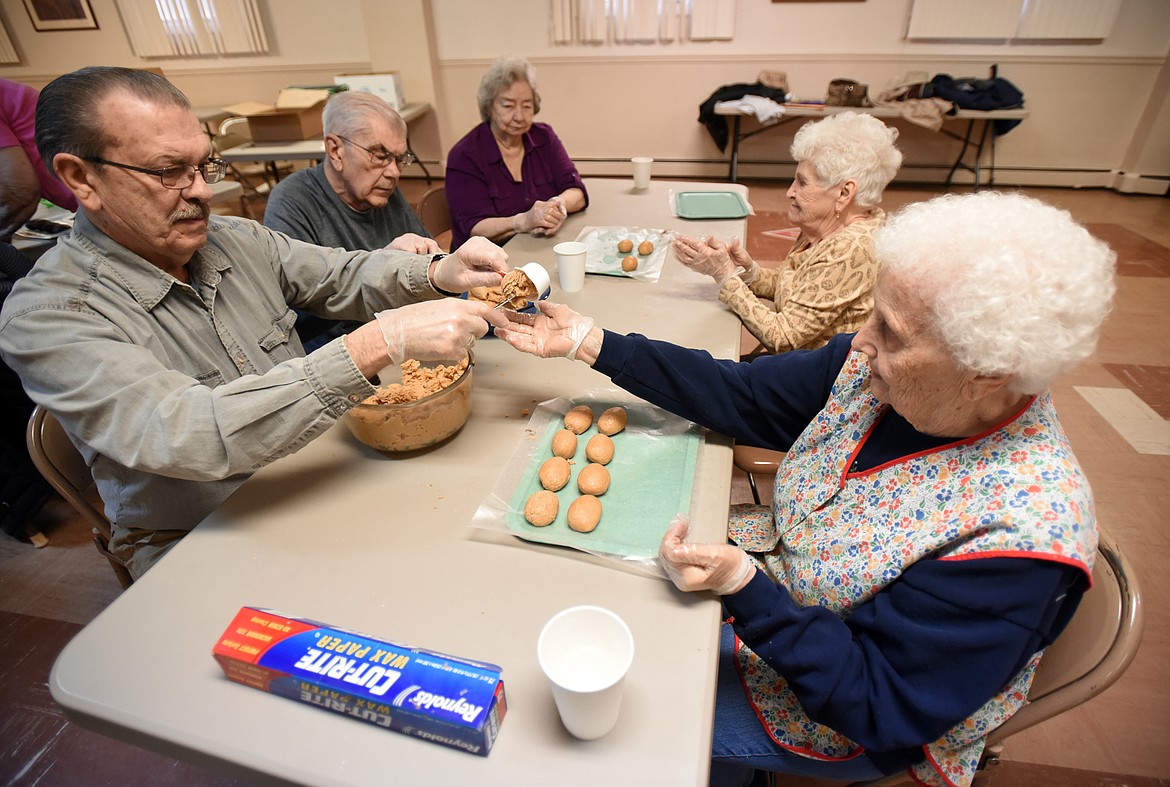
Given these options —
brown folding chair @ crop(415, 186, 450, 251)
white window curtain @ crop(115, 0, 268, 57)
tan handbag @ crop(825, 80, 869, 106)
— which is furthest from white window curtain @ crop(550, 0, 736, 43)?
brown folding chair @ crop(415, 186, 450, 251)

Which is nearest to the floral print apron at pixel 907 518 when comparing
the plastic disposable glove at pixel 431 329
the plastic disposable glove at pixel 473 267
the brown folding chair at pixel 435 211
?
the plastic disposable glove at pixel 431 329

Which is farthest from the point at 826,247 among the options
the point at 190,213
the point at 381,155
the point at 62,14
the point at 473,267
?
the point at 62,14

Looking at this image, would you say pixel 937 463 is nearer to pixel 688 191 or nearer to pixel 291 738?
pixel 291 738

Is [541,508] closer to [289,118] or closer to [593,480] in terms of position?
[593,480]

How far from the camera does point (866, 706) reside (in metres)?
0.87

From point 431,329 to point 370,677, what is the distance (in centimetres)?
61

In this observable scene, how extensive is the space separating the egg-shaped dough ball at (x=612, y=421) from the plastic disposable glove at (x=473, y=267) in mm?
495

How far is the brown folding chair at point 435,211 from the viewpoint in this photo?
264 centimetres

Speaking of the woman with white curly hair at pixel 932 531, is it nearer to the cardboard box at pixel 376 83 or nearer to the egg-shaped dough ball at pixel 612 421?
the egg-shaped dough ball at pixel 612 421

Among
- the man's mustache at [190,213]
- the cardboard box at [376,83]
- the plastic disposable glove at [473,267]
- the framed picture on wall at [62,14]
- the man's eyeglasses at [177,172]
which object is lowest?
the plastic disposable glove at [473,267]

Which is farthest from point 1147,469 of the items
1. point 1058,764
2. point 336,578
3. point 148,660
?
point 148,660

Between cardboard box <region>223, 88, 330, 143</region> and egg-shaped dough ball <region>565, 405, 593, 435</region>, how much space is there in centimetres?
447

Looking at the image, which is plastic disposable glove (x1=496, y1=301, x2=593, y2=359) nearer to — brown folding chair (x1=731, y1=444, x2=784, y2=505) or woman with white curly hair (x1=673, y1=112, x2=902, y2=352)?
brown folding chair (x1=731, y1=444, x2=784, y2=505)

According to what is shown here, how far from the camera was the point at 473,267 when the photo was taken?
156cm
